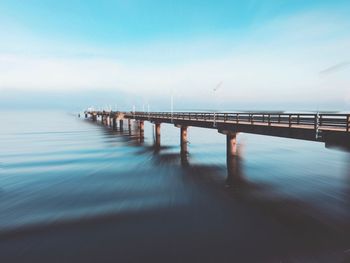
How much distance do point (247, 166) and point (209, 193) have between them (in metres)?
11.7

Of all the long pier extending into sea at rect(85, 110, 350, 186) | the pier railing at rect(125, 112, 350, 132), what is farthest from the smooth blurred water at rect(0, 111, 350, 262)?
the pier railing at rect(125, 112, 350, 132)

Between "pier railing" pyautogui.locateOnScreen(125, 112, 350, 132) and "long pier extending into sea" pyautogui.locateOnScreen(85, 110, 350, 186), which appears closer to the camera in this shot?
"long pier extending into sea" pyautogui.locateOnScreen(85, 110, 350, 186)

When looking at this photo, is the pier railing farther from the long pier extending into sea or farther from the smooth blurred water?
the smooth blurred water

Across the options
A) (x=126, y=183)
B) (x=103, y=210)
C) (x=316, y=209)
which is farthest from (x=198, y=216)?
(x=126, y=183)

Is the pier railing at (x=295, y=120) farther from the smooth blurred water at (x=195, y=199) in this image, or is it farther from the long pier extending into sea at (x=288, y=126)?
the smooth blurred water at (x=195, y=199)

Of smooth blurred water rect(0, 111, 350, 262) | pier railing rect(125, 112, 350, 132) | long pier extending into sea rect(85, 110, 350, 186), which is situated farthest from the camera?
pier railing rect(125, 112, 350, 132)

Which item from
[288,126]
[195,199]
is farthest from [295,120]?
[195,199]

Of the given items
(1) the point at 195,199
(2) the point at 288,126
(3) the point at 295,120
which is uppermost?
(3) the point at 295,120

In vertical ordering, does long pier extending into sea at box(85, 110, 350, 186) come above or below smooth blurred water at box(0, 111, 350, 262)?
above

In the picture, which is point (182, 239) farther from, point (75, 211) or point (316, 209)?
point (316, 209)

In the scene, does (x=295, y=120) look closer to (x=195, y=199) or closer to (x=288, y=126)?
(x=288, y=126)

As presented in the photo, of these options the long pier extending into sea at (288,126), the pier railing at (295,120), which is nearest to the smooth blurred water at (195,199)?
the long pier extending into sea at (288,126)

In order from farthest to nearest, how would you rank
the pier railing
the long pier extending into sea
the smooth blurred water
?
the pier railing, the long pier extending into sea, the smooth blurred water

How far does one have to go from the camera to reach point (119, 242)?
12.3 m
